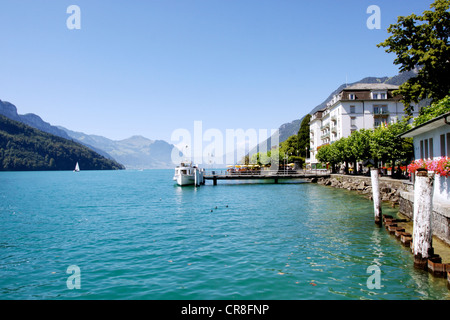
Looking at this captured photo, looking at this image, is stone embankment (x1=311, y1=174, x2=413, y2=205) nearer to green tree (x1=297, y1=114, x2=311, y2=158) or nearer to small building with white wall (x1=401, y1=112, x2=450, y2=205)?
small building with white wall (x1=401, y1=112, x2=450, y2=205)

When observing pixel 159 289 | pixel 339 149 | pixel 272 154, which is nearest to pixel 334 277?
pixel 159 289

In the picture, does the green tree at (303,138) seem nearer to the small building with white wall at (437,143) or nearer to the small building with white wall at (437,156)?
the small building with white wall at (437,156)

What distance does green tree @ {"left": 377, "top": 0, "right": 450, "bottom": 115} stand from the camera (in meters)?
29.5

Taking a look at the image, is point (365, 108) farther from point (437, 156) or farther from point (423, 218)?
point (423, 218)

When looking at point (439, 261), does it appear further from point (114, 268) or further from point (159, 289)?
point (114, 268)

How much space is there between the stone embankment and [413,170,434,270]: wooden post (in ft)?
40.9

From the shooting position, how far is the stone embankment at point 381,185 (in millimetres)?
32344

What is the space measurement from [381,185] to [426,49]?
17.2m

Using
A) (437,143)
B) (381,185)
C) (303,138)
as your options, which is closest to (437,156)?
(437,143)

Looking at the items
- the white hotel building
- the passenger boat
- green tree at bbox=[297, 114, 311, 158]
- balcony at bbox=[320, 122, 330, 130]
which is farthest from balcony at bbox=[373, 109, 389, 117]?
the passenger boat

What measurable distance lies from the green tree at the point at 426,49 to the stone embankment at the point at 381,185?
9332 mm

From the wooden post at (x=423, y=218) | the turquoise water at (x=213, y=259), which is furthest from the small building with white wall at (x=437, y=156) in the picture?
the wooden post at (x=423, y=218)

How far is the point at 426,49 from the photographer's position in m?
31.3
